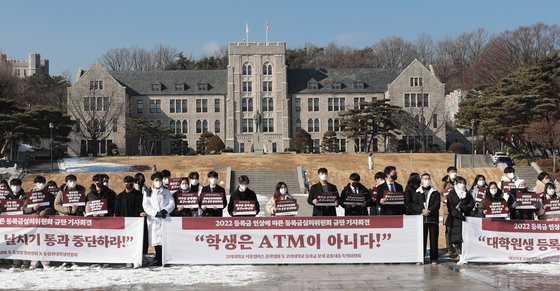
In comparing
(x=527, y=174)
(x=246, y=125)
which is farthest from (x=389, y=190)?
(x=246, y=125)

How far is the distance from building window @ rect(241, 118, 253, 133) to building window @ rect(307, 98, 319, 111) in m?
7.18

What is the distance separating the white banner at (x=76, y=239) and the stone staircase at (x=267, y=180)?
3095 centimetres

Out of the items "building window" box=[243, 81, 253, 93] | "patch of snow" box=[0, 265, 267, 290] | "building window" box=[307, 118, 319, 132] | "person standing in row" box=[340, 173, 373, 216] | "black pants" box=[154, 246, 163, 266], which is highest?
"building window" box=[243, 81, 253, 93]

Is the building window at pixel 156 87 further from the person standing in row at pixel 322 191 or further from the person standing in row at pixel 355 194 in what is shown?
the person standing in row at pixel 355 194

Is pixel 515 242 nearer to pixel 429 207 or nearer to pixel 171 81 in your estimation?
pixel 429 207

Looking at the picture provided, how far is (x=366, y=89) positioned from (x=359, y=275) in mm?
72498

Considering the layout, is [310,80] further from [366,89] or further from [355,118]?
[355,118]

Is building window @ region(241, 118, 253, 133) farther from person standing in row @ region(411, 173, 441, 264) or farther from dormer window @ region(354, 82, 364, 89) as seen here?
person standing in row @ region(411, 173, 441, 264)

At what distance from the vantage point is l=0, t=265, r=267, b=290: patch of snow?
1181 cm

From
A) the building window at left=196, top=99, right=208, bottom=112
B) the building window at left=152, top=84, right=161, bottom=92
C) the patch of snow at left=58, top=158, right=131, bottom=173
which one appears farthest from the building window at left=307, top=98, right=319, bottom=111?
the patch of snow at left=58, top=158, right=131, bottom=173

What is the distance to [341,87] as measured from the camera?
84.3 m

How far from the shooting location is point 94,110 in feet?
259

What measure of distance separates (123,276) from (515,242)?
25.1 feet

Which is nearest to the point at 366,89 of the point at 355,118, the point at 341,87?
the point at 341,87
